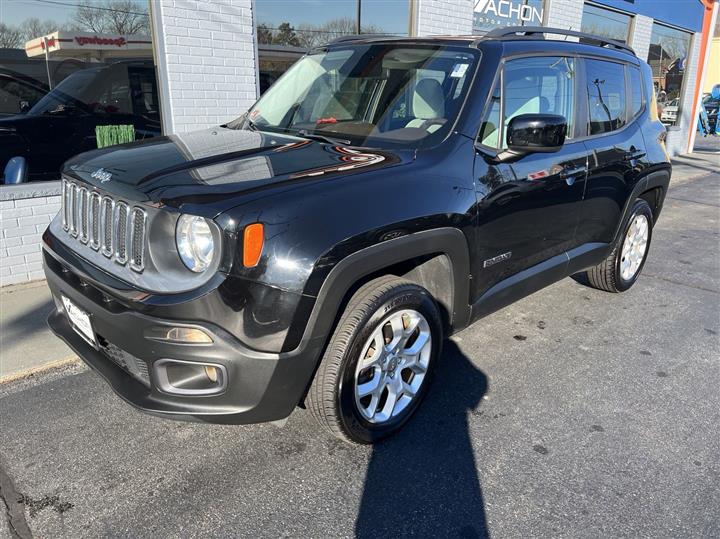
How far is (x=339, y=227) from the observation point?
2303mm

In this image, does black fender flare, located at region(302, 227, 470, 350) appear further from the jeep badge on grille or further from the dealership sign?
the dealership sign

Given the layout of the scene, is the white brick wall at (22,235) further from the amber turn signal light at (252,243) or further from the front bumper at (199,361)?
the amber turn signal light at (252,243)

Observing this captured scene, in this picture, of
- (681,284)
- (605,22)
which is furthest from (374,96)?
(605,22)

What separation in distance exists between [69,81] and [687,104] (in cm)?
1566

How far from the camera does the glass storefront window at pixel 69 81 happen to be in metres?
4.89

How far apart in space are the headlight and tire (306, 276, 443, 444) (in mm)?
652

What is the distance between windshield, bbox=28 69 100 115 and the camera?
199 inches

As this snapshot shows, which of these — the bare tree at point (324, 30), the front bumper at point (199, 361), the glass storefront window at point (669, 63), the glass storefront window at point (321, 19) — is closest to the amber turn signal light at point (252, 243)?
the front bumper at point (199, 361)

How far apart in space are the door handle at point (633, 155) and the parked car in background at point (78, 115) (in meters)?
4.35

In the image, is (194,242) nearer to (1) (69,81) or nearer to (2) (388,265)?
(2) (388,265)

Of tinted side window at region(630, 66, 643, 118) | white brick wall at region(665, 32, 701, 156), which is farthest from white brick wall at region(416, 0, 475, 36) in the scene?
white brick wall at region(665, 32, 701, 156)

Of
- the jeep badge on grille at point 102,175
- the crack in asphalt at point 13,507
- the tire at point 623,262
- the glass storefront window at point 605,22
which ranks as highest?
the glass storefront window at point 605,22

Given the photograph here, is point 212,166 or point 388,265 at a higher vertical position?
point 212,166

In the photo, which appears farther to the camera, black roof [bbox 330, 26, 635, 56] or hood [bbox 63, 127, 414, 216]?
black roof [bbox 330, 26, 635, 56]
